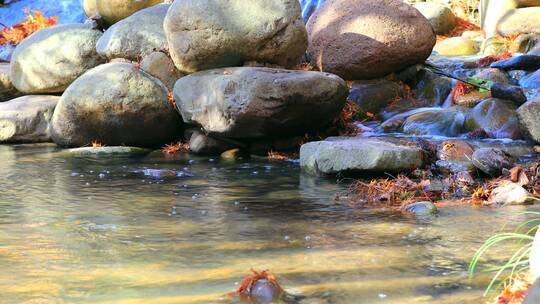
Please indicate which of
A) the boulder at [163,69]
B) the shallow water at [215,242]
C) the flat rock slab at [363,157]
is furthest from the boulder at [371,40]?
the shallow water at [215,242]

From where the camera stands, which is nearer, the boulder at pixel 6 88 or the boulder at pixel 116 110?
the boulder at pixel 116 110

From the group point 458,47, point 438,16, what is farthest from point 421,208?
point 438,16

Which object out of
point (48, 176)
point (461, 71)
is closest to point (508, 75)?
point (461, 71)

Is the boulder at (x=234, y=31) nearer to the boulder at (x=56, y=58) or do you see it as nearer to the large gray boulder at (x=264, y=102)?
the large gray boulder at (x=264, y=102)

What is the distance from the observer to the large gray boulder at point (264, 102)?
28.7ft

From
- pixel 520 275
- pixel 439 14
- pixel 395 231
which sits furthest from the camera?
pixel 439 14

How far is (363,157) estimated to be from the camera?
719 cm

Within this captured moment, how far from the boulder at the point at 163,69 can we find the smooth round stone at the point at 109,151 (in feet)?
4.25

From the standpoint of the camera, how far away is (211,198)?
20.9ft

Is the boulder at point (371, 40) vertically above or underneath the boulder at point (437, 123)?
above

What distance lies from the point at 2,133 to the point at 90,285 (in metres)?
8.44

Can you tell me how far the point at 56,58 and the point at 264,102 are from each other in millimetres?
4974

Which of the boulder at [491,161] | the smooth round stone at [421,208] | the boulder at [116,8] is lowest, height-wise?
the boulder at [491,161]

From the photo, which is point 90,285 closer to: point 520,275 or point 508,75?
point 520,275
